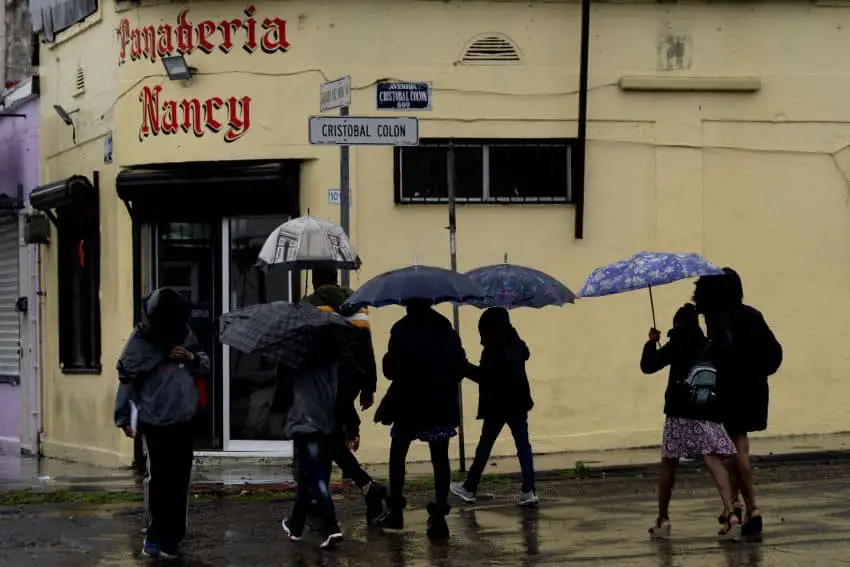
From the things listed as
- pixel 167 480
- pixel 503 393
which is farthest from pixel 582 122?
pixel 167 480

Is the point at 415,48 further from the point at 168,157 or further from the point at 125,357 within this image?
the point at 125,357

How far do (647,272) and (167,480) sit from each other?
3595 mm

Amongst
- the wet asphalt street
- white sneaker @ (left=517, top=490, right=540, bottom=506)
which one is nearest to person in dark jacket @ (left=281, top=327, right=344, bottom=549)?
the wet asphalt street

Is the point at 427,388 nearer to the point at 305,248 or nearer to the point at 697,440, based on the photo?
the point at 697,440

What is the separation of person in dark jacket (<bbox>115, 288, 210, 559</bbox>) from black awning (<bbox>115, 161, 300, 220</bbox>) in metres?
6.57

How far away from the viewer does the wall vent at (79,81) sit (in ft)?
62.2

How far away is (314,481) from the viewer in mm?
10602

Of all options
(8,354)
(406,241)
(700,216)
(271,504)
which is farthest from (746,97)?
(8,354)

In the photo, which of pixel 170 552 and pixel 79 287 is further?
pixel 79 287

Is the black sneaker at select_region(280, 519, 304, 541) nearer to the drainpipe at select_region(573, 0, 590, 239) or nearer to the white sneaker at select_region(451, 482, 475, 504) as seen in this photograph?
the white sneaker at select_region(451, 482, 475, 504)

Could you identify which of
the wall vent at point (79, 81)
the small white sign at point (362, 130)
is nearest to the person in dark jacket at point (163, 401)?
the small white sign at point (362, 130)

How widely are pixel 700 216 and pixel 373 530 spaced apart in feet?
23.3

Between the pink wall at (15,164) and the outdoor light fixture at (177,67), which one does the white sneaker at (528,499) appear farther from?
the pink wall at (15,164)

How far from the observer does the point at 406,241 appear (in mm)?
16812
